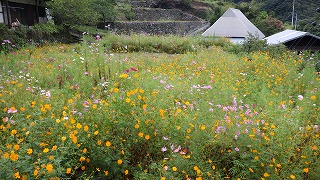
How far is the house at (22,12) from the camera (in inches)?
454

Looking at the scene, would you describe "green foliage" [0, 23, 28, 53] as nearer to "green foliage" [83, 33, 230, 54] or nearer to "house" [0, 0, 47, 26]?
"house" [0, 0, 47, 26]

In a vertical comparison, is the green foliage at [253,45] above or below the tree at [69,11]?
below

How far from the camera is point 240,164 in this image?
2.12m

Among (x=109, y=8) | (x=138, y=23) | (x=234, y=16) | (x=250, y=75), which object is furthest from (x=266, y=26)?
(x=250, y=75)

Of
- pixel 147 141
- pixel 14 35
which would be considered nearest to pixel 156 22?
pixel 14 35

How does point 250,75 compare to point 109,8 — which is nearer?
point 250,75

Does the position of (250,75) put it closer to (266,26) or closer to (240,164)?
(240,164)

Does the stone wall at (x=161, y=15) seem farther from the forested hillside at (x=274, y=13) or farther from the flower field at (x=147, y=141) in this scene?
the flower field at (x=147, y=141)

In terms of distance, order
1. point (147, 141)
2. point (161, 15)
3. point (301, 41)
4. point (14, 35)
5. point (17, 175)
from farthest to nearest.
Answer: point (161, 15) → point (301, 41) → point (14, 35) → point (147, 141) → point (17, 175)

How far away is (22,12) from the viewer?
13.3 metres

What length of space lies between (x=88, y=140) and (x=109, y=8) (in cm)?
2089

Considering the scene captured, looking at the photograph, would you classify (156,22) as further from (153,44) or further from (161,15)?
(153,44)

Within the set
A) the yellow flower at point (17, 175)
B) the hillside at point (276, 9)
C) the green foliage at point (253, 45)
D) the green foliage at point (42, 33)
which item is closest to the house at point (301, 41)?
the green foliage at point (253, 45)

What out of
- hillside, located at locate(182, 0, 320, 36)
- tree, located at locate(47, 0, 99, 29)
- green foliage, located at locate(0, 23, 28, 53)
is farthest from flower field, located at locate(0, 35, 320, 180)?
hillside, located at locate(182, 0, 320, 36)
